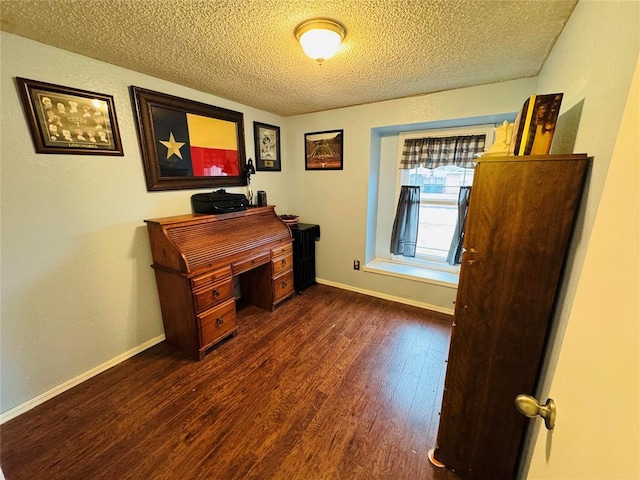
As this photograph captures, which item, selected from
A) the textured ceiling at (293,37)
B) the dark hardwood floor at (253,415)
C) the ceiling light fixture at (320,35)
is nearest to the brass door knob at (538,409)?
the dark hardwood floor at (253,415)

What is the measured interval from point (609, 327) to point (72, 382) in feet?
8.96

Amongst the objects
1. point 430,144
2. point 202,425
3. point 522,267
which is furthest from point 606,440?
point 430,144

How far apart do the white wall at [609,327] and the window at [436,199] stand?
204 cm

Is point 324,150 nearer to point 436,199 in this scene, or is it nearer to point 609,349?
point 436,199

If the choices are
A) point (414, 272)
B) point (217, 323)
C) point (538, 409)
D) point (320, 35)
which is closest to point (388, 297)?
point (414, 272)

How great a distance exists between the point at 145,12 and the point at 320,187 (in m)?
2.23

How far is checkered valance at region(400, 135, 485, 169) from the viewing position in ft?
8.48

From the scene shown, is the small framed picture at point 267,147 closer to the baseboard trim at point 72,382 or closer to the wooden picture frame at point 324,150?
the wooden picture frame at point 324,150

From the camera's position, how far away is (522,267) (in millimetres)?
979

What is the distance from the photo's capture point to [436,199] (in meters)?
2.93

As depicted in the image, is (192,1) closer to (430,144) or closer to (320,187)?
(320,187)

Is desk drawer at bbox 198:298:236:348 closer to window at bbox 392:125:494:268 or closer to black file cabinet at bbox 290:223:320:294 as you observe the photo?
black file cabinet at bbox 290:223:320:294

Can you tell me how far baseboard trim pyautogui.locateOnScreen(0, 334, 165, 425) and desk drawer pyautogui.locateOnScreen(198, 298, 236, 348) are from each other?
1.85 ft

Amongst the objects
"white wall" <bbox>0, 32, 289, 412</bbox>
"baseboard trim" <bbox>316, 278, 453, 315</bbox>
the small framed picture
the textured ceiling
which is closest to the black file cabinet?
"baseboard trim" <bbox>316, 278, 453, 315</bbox>
